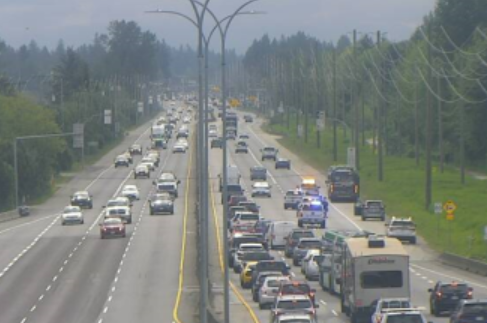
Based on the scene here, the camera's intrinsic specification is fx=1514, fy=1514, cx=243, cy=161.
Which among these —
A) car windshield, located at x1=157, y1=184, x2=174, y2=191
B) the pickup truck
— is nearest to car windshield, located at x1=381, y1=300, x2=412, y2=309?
the pickup truck

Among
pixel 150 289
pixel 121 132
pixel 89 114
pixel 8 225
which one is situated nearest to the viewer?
pixel 150 289

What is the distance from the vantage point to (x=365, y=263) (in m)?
43.6

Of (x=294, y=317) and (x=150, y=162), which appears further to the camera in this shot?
(x=150, y=162)

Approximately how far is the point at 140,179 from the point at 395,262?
3322 inches

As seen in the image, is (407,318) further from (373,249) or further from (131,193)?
(131,193)

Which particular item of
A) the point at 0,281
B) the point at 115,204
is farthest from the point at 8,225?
the point at 0,281

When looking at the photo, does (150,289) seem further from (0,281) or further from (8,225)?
(8,225)

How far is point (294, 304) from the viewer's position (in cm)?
A: 4166

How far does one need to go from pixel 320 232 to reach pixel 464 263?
52.3 ft

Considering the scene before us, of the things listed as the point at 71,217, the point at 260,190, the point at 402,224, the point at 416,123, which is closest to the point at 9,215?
the point at 71,217

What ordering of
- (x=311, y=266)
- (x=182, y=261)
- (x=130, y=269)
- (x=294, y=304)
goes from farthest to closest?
1. (x=182, y=261)
2. (x=130, y=269)
3. (x=311, y=266)
4. (x=294, y=304)

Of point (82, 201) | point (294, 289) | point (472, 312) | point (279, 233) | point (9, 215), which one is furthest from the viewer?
point (82, 201)

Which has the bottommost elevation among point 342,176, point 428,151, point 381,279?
point 342,176

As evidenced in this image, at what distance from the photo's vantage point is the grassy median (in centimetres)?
7180
